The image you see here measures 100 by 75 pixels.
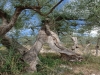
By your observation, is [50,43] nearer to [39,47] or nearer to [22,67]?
[39,47]

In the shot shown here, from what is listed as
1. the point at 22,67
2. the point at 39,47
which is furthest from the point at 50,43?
the point at 22,67

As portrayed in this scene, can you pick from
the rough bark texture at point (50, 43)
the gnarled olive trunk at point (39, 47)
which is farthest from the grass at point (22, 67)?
the rough bark texture at point (50, 43)

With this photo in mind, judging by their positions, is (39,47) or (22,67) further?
(39,47)

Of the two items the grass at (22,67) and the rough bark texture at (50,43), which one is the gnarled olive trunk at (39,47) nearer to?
the rough bark texture at (50,43)

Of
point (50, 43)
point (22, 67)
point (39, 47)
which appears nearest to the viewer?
point (22, 67)

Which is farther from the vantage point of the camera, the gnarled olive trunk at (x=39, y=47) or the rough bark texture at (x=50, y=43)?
the rough bark texture at (x=50, y=43)

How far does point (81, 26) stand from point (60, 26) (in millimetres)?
838

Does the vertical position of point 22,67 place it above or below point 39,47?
below

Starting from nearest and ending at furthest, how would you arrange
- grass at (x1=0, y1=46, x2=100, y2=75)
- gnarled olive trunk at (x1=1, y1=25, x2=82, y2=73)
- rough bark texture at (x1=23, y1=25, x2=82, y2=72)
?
grass at (x1=0, y1=46, x2=100, y2=75), gnarled olive trunk at (x1=1, y1=25, x2=82, y2=73), rough bark texture at (x1=23, y1=25, x2=82, y2=72)

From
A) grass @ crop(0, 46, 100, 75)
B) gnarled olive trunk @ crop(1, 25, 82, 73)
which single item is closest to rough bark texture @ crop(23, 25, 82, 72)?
gnarled olive trunk @ crop(1, 25, 82, 73)

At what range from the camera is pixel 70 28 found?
26.1 ft

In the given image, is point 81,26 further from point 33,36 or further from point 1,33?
point 1,33

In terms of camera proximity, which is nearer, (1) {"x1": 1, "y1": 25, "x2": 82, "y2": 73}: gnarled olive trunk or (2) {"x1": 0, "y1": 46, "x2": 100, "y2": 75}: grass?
(2) {"x1": 0, "y1": 46, "x2": 100, "y2": 75}: grass

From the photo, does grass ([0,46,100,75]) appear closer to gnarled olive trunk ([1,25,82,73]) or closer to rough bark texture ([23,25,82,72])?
gnarled olive trunk ([1,25,82,73])
